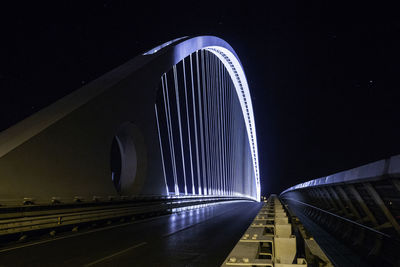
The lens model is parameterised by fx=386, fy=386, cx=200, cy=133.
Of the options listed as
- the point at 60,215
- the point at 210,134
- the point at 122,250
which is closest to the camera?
the point at 122,250

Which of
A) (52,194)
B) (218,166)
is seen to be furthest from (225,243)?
(218,166)

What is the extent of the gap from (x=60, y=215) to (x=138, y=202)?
5.68m

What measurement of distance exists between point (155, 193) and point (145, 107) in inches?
174

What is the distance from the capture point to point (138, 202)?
16.2m

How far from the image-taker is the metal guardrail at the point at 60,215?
28.9ft

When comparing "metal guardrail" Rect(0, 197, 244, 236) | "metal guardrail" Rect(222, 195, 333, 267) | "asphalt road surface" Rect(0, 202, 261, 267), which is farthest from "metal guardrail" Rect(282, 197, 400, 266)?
"metal guardrail" Rect(0, 197, 244, 236)

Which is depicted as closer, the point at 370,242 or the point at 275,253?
the point at 275,253

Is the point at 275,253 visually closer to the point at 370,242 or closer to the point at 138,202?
the point at 370,242

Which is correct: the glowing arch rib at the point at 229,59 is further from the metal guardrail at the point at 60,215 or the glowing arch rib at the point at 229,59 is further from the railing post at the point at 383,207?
the railing post at the point at 383,207

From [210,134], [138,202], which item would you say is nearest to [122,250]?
[138,202]

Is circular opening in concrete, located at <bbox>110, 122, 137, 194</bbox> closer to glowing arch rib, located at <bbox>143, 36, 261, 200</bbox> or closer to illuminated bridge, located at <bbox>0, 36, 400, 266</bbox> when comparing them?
illuminated bridge, located at <bbox>0, 36, 400, 266</bbox>

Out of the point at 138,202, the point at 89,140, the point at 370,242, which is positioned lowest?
the point at 370,242

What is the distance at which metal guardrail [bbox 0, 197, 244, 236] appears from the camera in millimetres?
8817

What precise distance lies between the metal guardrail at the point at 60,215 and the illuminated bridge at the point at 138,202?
0.03m
